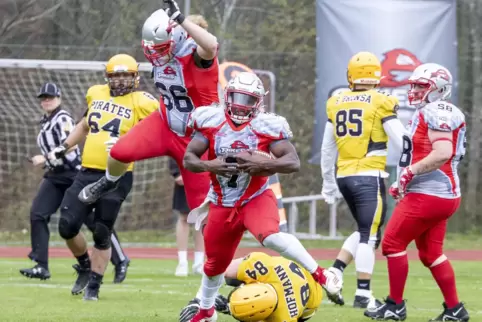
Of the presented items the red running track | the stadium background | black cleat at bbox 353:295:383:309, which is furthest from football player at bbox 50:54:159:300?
the stadium background

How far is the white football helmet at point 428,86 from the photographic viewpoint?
314 inches

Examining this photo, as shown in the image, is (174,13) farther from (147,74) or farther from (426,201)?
(147,74)

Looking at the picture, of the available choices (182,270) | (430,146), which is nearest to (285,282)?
(430,146)

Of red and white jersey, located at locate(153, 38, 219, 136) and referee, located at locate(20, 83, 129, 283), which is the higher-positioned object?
red and white jersey, located at locate(153, 38, 219, 136)

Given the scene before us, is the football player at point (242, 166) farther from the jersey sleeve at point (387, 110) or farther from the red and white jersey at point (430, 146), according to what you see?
the jersey sleeve at point (387, 110)

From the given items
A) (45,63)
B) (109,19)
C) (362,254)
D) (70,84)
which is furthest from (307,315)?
(109,19)

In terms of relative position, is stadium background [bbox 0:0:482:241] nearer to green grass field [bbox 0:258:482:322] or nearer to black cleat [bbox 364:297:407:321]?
green grass field [bbox 0:258:482:322]

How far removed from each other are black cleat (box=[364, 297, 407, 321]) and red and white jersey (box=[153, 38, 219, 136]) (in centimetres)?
183

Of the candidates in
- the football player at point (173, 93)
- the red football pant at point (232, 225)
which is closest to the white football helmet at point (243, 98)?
the red football pant at point (232, 225)

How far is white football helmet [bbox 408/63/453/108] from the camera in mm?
7988

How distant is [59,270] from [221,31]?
6364 mm

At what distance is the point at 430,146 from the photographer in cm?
795

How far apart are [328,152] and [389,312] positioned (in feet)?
6.33

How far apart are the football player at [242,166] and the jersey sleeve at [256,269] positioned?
5.5 inches
